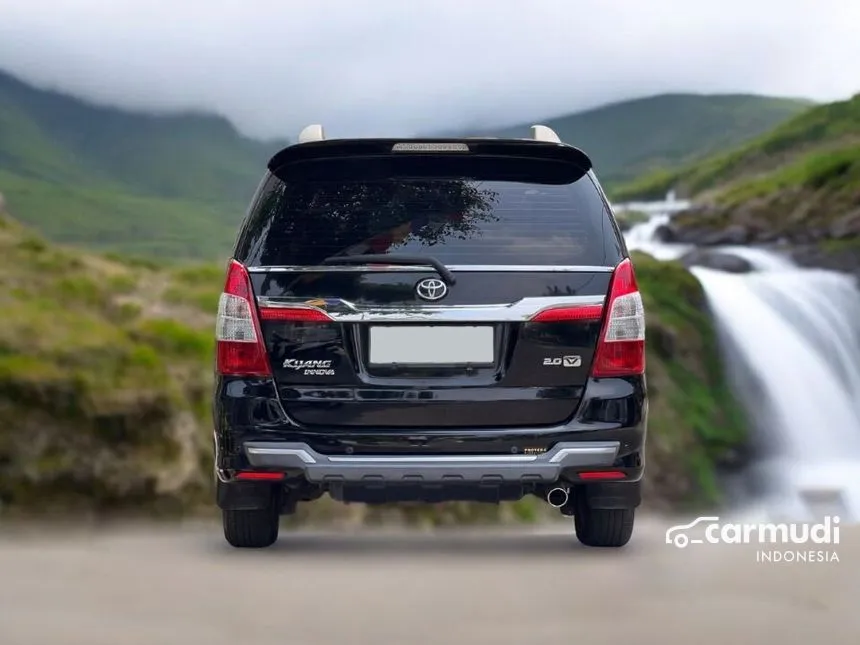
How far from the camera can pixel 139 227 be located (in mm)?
38062

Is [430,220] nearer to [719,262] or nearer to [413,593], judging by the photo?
[413,593]

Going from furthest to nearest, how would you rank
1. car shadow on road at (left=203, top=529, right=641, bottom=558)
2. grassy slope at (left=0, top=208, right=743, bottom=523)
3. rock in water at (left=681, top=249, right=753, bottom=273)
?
rock in water at (left=681, top=249, right=753, bottom=273), grassy slope at (left=0, top=208, right=743, bottom=523), car shadow on road at (left=203, top=529, right=641, bottom=558)

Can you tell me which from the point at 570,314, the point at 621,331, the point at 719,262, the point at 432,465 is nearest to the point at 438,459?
the point at 432,465

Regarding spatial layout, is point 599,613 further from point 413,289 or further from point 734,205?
point 734,205

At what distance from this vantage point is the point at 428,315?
5703mm

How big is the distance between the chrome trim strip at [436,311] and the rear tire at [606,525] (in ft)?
4.63

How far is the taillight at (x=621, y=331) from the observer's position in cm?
582

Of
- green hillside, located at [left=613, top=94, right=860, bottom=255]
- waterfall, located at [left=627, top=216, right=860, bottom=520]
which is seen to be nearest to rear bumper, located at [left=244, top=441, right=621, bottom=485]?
waterfall, located at [left=627, top=216, right=860, bottom=520]

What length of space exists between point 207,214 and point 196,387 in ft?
107

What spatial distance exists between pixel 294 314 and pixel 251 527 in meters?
1.40

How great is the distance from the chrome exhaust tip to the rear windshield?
1259 millimetres

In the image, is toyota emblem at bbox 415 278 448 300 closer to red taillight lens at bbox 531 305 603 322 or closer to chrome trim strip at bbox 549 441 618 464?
red taillight lens at bbox 531 305 603 322

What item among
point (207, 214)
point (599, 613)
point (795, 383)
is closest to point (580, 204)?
point (599, 613)

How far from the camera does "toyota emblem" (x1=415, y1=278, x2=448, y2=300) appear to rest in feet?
18.7
